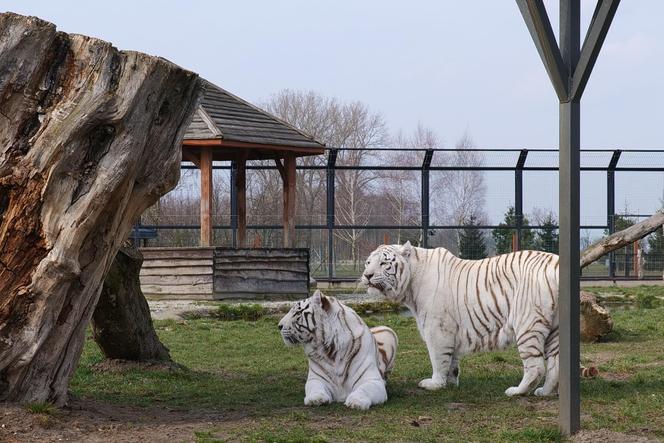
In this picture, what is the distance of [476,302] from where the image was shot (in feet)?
26.2

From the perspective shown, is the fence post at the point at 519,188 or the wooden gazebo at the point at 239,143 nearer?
the wooden gazebo at the point at 239,143

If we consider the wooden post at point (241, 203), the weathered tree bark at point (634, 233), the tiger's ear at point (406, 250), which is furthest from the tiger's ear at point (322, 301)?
the wooden post at point (241, 203)

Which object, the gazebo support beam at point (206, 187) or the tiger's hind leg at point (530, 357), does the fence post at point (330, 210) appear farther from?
the tiger's hind leg at point (530, 357)

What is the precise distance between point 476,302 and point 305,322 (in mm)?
1492

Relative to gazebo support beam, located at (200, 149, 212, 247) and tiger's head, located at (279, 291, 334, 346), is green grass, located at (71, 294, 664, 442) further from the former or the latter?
gazebo support beam, located at (200, 149, 212, 247)

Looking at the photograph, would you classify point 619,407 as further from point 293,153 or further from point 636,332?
point 293,153

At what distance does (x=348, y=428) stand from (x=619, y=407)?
6.93ft

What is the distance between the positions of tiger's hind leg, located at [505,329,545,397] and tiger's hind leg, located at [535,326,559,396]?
8 cm

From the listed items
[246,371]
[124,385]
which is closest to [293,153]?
[246,371]

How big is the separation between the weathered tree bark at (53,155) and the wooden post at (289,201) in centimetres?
1278

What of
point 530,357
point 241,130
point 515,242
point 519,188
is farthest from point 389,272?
point 519,188

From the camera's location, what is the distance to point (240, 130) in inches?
708

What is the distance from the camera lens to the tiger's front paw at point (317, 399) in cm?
731

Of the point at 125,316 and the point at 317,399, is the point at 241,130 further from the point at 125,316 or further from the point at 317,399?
the point at 317,399
